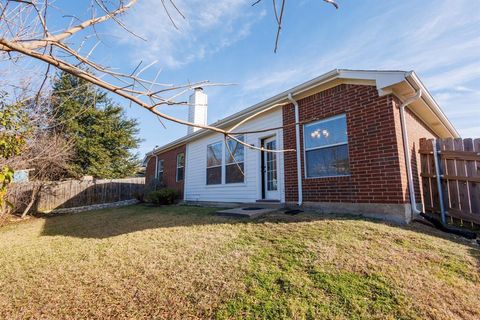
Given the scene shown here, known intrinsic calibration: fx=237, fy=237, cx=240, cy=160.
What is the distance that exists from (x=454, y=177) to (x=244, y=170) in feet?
17.2

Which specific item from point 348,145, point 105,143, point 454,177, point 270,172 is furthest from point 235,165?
point 105,143

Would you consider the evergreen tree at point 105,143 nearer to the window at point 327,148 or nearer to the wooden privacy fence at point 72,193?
the wooden privacy fence at point 72,193

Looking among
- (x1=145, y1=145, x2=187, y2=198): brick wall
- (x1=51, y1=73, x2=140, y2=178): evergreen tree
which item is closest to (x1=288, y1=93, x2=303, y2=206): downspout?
(x1=145, y1=145, x2=187, y2=198): brick wall

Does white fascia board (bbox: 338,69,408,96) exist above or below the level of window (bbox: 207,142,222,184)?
above

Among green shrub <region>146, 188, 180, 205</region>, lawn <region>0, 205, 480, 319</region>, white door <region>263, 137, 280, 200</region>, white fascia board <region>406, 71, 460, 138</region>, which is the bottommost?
lawn <region>0, 205, 480, 319</region>

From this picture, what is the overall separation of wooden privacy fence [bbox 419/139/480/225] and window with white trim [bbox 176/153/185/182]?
9590 mm

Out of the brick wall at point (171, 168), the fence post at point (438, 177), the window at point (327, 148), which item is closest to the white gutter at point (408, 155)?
the fence post at point (438, 177)

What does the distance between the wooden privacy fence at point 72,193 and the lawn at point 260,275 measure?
24.1ft

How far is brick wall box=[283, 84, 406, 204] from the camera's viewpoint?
15.3ft

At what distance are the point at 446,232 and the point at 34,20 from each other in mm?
6156

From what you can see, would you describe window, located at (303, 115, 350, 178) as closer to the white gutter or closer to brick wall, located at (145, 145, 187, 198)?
the white gutter

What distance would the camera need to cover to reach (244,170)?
789 cm

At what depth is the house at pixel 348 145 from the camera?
4703mm

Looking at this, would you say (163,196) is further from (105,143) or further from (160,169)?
(105,143)
